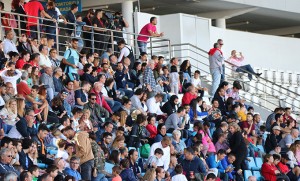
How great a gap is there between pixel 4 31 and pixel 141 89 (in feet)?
10.8

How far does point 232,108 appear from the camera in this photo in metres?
25.0

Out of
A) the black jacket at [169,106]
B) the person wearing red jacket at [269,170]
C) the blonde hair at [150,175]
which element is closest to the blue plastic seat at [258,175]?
the person wearing red jacket at [269,170]

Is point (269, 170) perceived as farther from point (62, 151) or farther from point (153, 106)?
point (62, 151)

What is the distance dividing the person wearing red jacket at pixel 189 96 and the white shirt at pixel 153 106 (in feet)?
3.80

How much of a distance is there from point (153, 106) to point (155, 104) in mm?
98

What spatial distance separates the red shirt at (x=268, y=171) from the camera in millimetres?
22688

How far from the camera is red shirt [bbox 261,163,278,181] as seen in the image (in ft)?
74.4

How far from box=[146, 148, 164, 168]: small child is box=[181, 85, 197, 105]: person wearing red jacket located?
4381mm

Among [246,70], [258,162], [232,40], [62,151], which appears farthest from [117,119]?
[232,40]

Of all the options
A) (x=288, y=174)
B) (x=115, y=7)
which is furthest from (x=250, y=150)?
(x=115, y=7)

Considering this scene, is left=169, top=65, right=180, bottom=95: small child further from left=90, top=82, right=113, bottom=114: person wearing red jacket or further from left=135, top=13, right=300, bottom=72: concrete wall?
left=135, top=13, right=300, bottom=72: concrete wall

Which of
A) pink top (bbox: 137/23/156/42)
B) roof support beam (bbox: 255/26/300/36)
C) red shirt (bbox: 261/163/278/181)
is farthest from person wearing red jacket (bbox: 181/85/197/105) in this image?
roof support beam (bbox: 255/26/300/36)

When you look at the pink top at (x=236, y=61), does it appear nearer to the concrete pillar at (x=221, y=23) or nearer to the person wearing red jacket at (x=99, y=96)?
the concrete pillar at (x=221, y=23)

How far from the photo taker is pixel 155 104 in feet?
75.4
